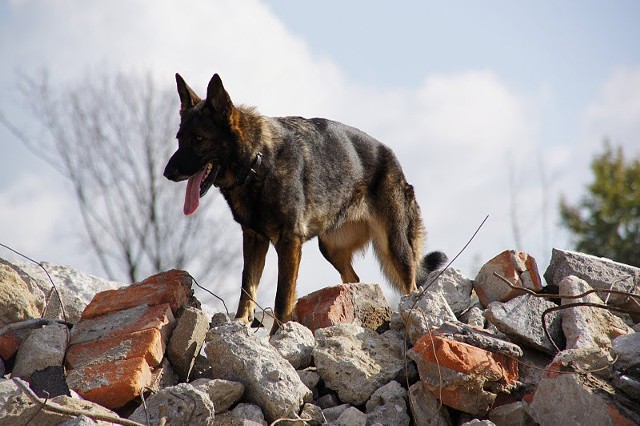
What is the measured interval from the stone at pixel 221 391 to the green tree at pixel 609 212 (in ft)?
71.6

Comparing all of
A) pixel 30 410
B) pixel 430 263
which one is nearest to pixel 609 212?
pixel 430 263

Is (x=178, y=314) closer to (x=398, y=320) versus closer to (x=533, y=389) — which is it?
(x=398, y=320)

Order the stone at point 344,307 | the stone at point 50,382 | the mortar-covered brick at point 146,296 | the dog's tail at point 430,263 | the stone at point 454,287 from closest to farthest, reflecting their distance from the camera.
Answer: the stone at point 50,382
the mortar-covered brick at point 146,296
the stone at point 344,307
the stone at point 454,287
the dog's tail at point 430,263

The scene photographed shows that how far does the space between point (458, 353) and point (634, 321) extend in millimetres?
1962

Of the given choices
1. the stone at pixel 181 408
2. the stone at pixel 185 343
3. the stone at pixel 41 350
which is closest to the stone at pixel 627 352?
the stone at pixel 181 408

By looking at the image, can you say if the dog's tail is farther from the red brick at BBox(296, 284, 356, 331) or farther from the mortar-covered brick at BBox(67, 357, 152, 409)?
the mortar-covered brick at BBox(67, 357, 152, 409)

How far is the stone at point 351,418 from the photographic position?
4719mm

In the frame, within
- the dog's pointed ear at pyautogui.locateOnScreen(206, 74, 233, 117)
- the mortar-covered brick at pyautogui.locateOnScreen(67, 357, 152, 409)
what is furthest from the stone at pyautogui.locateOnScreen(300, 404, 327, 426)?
the dog's pointed ear at pyautogui.locateOnScreen(206, 74, 233, 117)

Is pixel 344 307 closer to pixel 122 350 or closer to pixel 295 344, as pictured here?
pixel 295 344

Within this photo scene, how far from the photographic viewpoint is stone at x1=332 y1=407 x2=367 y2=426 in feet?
15.5

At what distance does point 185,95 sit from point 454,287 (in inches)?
105

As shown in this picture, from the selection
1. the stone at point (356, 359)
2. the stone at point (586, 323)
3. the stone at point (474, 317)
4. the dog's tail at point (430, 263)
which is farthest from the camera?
the dog's tail at point (430, 263)

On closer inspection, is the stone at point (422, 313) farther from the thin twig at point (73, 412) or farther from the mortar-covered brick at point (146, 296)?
the thin twig at point (73, 412)

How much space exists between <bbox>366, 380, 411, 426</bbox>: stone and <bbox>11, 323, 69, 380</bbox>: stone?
196cm
